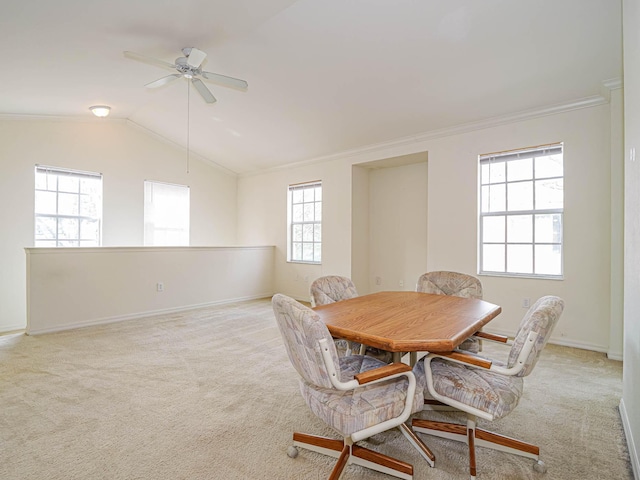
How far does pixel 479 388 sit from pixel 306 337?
0.87 m

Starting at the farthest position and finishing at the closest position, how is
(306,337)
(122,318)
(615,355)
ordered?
(122,318), (615,355), (306,337)

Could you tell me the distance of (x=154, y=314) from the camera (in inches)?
195

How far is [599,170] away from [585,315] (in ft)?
4.78

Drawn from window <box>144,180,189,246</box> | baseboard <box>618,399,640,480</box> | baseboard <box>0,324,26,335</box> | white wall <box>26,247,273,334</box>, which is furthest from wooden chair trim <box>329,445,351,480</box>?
window <box>144,180,189,246</box>

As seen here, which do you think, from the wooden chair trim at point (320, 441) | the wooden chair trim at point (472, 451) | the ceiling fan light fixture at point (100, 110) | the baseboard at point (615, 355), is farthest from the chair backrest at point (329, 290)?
the ceiling fan light fixture at point (100, 110)

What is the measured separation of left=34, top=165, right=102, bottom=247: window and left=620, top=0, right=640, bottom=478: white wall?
6352 mm

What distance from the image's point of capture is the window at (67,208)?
16.5 ft

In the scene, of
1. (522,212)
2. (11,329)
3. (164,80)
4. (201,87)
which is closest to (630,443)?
(522,212)

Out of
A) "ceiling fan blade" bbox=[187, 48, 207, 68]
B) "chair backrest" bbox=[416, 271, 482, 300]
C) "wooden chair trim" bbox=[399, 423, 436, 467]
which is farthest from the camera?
"ceiling fan blade" bbox=[187, 48, 207, 68]

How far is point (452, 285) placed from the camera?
2834mm

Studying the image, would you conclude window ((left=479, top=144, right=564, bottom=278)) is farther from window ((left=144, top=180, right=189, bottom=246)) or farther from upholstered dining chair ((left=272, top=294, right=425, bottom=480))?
window ((left=144, top=180, right=189, bottom=246))

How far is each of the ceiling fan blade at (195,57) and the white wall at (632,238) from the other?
289 cm

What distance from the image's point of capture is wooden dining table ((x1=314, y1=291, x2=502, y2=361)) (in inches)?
59.2

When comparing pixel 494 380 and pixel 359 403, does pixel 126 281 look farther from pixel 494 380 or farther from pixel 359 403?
pixel 494 380
